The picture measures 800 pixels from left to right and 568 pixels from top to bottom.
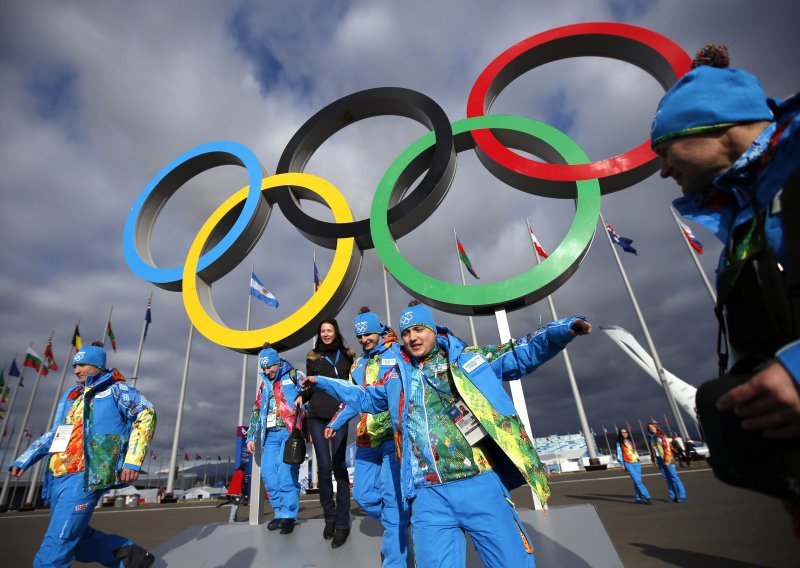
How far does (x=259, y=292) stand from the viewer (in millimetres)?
10773

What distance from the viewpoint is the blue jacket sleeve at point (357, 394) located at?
2.51 m

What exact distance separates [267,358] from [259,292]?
6.57 meters

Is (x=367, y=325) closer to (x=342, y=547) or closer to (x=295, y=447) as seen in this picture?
(x=295, y=447)

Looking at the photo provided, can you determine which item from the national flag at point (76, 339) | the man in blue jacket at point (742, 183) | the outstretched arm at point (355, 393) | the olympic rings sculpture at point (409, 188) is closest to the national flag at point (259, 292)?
the olympic rings sculpture at point (409, 188)

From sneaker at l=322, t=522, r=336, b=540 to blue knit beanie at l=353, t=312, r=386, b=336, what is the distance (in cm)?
182

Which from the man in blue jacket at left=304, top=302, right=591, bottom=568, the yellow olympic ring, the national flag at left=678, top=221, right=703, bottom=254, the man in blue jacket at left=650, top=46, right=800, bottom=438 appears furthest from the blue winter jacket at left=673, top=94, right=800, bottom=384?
the national flag at left=678, top=221, right=703, bottom=254

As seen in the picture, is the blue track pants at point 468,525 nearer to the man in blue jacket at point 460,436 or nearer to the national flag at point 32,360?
the man in blue jacket at point 460,436

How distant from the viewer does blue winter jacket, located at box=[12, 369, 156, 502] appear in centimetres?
320

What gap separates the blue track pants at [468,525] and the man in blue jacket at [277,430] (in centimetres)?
236

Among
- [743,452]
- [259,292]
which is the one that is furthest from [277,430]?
[259,292]

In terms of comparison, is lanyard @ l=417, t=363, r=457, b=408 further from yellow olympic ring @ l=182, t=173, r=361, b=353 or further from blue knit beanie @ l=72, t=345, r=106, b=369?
blue knit beanie @ l=72, t=345, r=106, b=369

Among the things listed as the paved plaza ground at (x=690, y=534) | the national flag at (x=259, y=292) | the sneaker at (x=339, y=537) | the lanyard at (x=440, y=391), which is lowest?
the paved plaza ground at (x=690, y=534)

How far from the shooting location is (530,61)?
5637mm

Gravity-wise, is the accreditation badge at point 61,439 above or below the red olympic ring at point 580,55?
below
